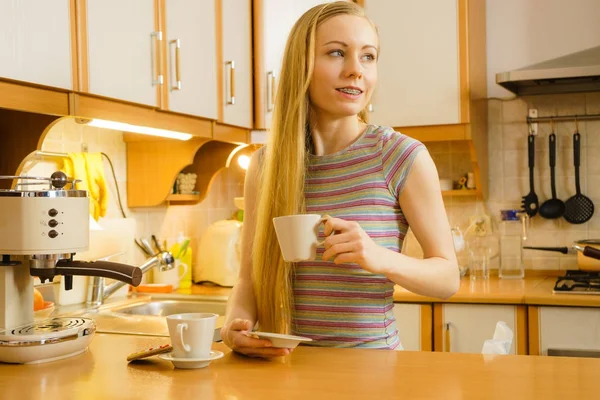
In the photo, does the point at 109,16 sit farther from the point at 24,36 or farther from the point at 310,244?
the point at 310,244

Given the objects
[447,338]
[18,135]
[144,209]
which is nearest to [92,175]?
[144,209]

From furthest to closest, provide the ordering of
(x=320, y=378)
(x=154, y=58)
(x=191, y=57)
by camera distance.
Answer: (x=191, y=57) < (x=154, y=58) < (x=320, y=378)

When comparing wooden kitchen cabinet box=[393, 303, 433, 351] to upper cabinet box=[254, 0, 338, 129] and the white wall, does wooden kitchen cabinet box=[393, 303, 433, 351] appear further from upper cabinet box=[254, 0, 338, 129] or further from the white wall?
the white wall

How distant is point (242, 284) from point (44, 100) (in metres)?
0.68

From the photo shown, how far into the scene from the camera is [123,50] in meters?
2.16

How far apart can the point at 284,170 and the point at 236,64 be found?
1516mm

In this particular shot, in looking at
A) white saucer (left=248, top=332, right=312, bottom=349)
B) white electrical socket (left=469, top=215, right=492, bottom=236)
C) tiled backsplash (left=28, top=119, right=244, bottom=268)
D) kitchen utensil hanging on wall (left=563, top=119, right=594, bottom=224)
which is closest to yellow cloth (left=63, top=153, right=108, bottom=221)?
tiled backsplash (left=28, top=119, right=244, bottom=268)

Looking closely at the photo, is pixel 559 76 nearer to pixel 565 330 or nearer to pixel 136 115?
pixel 565 330

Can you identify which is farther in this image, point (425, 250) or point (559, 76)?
point (559, 76)

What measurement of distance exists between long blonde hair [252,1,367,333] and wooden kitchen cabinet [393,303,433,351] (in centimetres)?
137

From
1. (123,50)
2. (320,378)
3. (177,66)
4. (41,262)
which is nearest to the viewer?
(320,378)

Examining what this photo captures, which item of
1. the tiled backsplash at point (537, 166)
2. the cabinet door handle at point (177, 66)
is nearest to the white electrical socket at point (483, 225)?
the tiled backsplash at point (537, 166)

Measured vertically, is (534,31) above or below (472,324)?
above

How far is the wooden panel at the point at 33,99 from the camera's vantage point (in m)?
1.72
